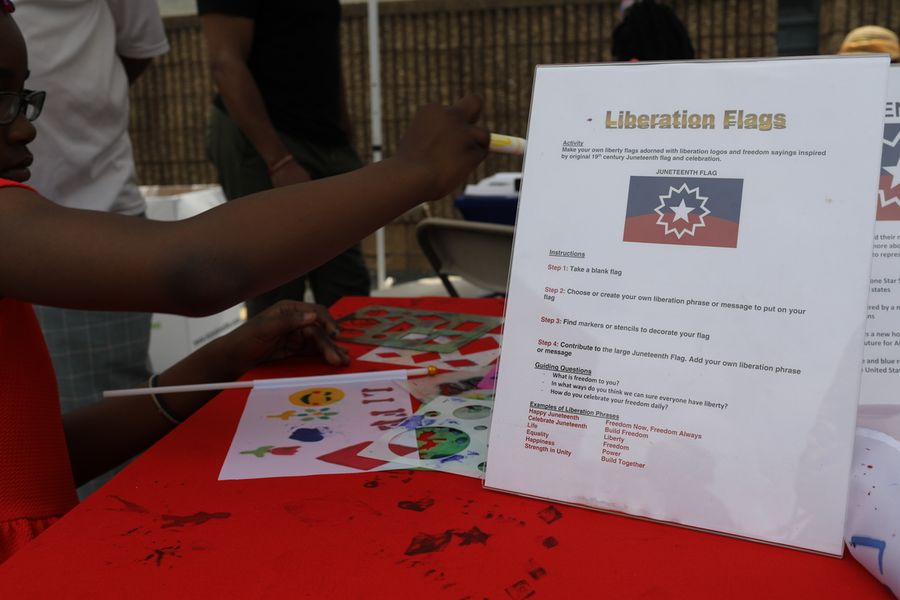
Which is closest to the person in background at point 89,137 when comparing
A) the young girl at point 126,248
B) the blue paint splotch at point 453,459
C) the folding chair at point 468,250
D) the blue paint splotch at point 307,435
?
the young girl at point 126,248

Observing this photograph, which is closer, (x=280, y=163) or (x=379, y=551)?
(x=379, y=551)

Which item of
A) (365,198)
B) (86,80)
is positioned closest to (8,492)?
(365,198)

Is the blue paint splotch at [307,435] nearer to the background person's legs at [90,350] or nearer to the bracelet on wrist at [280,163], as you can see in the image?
the background person's legs at [90,350]

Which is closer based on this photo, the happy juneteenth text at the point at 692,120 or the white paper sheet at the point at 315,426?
the happy juneteenth text at the point at 692,120

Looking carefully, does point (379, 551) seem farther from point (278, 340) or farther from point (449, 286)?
point (449, 286)

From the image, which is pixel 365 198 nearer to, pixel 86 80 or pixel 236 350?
pixel 236 350

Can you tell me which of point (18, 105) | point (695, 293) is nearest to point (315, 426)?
point (695, 293)

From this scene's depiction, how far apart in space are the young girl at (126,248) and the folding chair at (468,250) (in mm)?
1249

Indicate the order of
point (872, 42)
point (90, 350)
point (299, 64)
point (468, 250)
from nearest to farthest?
1. point (90, 350)
2. point (299, 64)
3. point (468, 250)
4. point (872, 42)

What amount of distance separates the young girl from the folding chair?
125cm

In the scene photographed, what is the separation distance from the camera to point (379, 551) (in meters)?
0.49

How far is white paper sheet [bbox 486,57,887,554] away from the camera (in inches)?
18.7

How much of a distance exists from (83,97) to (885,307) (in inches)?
57.6

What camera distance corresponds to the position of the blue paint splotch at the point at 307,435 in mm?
690
